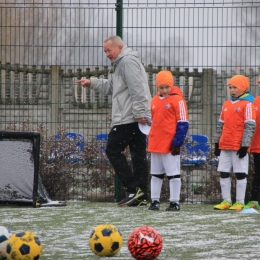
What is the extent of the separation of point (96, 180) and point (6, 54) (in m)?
2.16

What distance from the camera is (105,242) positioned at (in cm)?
564

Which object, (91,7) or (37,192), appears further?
(91,7)

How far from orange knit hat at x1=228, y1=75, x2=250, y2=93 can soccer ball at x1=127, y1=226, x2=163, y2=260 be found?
4.90m

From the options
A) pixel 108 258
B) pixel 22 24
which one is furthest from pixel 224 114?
pixel 108 258

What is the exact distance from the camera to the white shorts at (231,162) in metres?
10.1

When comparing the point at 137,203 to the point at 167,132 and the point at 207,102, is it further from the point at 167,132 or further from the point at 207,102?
the point at 207,102

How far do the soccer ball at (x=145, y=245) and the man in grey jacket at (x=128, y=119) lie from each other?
14.9 feet

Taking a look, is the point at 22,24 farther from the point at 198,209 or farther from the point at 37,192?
the point at 198,209

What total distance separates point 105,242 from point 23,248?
2.10 ft

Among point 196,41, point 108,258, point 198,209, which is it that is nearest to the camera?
point 108,258

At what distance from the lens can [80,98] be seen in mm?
11281

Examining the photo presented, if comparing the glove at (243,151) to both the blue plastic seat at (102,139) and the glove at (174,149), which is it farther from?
the blue plastic seat at (102,139)

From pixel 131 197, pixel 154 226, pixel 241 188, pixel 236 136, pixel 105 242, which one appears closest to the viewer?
pixel 105 242

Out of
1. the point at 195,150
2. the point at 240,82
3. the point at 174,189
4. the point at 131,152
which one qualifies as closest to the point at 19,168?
the point at 131,152
